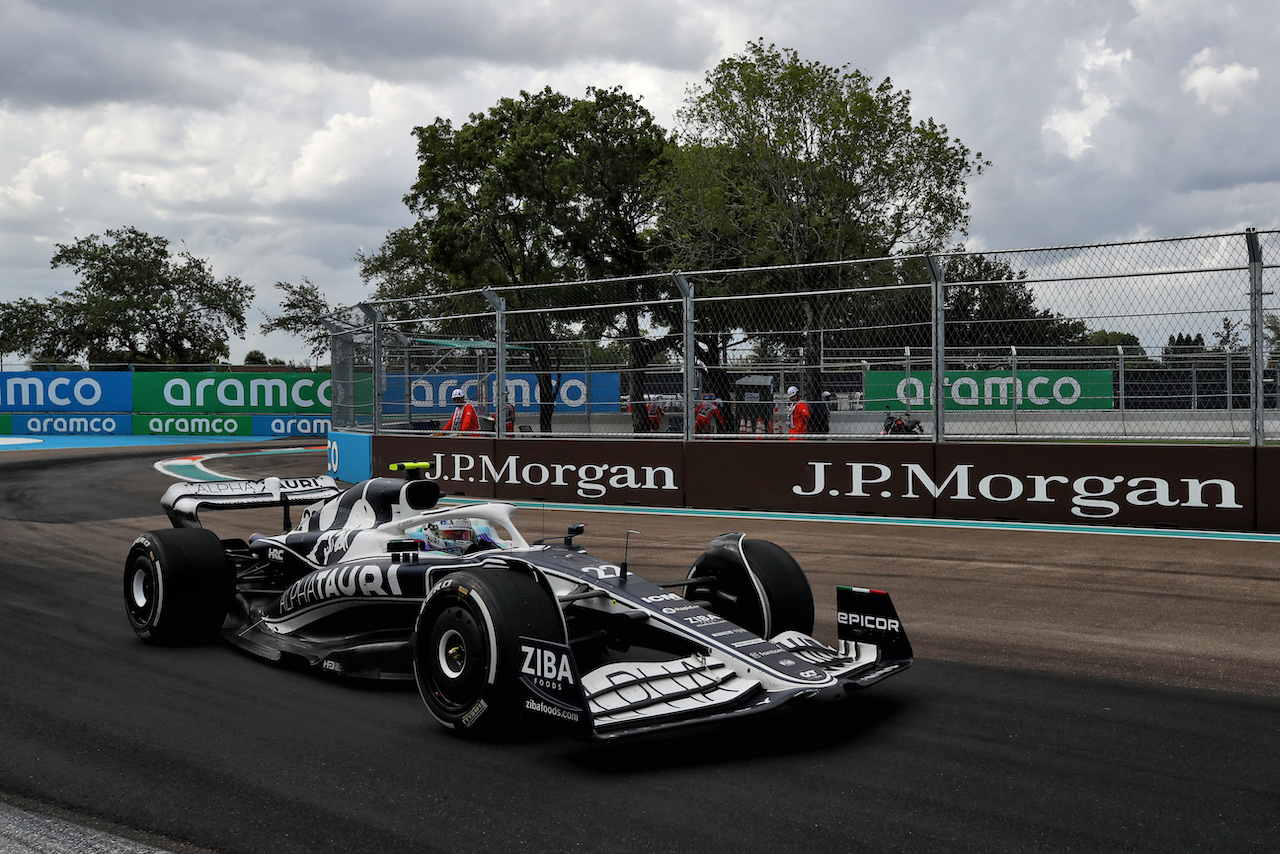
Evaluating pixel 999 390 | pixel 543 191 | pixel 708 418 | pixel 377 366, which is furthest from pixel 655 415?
pixel 543 191

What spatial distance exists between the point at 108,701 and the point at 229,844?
1907 mm

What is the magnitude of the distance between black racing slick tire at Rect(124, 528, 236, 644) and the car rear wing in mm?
794

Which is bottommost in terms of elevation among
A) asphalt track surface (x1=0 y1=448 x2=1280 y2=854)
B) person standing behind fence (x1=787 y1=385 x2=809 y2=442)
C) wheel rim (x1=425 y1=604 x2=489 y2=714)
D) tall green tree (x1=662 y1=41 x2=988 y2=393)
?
asphalt track surface (x1=0 y1=448 x2=1280 y2=854)

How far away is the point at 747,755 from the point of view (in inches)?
155

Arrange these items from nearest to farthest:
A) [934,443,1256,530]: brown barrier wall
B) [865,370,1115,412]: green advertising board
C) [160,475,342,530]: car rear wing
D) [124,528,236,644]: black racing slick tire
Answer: [124,528,236,644]: black racing slick tire
[160,475,342,530]: car rear wing
[934,443,1256,530]: brown barrier wall
[865,370,1115,412]: green advertising board

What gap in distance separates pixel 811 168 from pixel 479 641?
2210cm

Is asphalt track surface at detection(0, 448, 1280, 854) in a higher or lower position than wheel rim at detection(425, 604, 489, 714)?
lower

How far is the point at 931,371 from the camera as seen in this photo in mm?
10852

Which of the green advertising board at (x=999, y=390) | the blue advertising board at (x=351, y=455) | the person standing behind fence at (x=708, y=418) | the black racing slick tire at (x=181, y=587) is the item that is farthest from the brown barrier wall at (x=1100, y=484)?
the blue advertising board at (x=351, y=455)

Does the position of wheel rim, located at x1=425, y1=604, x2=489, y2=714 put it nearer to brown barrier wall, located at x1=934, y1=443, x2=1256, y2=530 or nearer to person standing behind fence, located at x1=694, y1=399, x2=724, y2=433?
brown barrier wall, located at x1=934, y1=443, x2=1256, y2=530

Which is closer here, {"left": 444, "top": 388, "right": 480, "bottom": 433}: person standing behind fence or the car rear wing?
the car rear wing

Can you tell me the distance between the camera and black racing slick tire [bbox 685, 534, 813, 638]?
5051 mm

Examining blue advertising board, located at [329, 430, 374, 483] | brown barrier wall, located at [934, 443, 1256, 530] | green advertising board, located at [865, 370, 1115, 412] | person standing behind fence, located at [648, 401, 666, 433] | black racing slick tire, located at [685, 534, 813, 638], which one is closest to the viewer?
black racing slick tire, located at [685, 534, 813, 638]

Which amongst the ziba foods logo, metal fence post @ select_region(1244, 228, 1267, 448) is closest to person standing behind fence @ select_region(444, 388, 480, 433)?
the ziba foods logo
